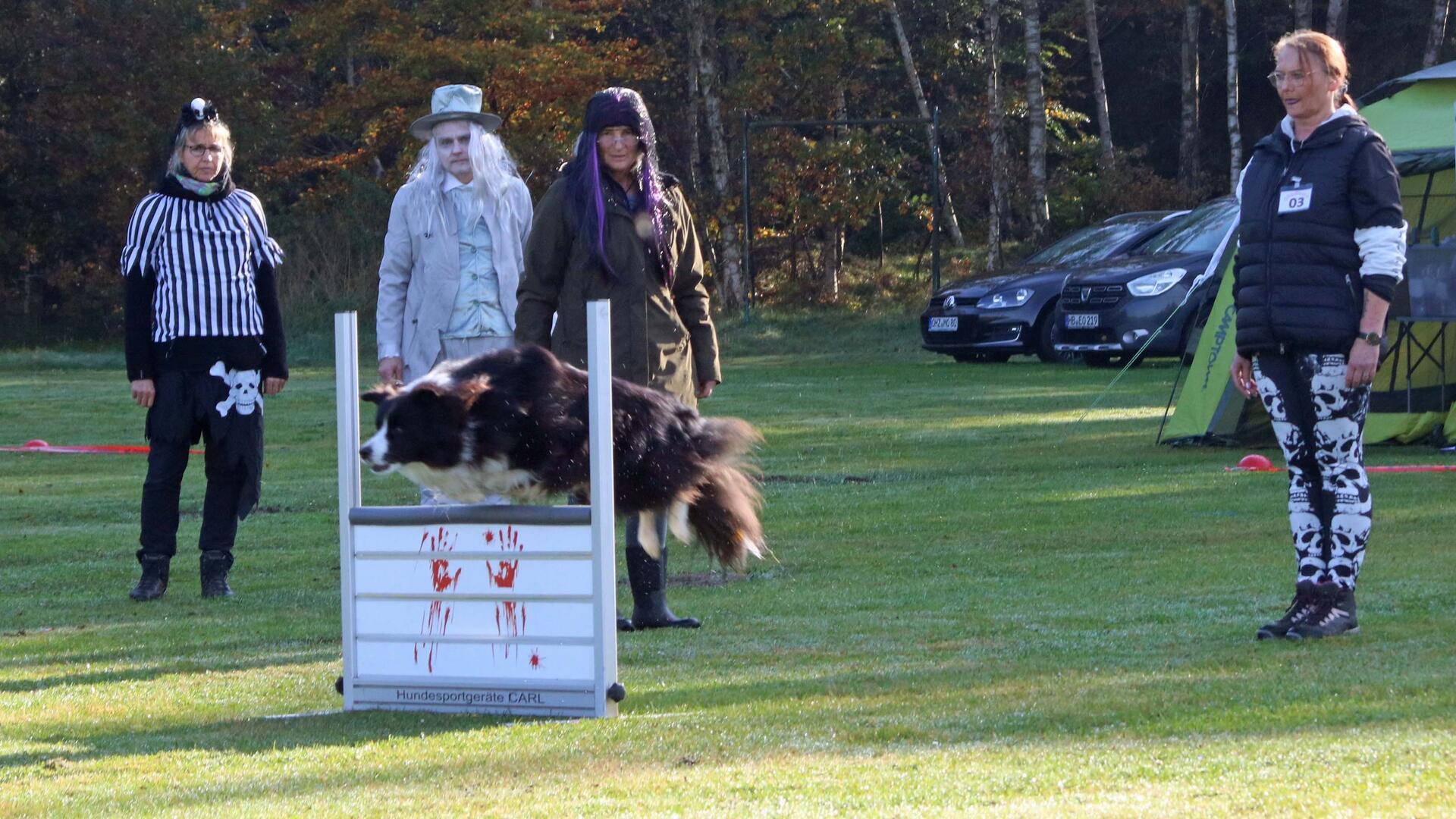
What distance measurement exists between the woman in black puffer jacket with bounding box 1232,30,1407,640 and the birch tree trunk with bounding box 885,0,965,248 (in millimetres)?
33396

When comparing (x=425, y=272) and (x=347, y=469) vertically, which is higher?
(x=425, y=272)

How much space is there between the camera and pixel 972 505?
10.3 metres

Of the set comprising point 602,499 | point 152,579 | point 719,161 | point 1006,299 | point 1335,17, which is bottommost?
point 152,579

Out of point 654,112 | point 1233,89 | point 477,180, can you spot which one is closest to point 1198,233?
point 477,180

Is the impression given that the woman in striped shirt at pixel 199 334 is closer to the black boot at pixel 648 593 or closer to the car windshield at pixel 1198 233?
the black boot at pixel 648 593

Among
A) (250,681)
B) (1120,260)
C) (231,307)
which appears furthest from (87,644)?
(1120,260)

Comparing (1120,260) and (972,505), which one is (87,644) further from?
(1120,260)

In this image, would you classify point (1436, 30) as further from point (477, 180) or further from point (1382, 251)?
point (1382, 251)

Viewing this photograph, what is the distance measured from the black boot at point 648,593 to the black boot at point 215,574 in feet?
6.77

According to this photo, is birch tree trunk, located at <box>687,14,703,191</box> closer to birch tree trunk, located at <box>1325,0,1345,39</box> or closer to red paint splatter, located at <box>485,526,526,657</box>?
birch tree trunk, located at <box>1325,0,1345,39</box>

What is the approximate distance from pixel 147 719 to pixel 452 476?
3.51 feet

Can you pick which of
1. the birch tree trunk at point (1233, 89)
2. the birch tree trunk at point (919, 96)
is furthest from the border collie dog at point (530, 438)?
the birch tree trunk at point (919, 96)

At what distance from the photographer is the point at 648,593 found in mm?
6379

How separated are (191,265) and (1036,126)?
31.1 meters
